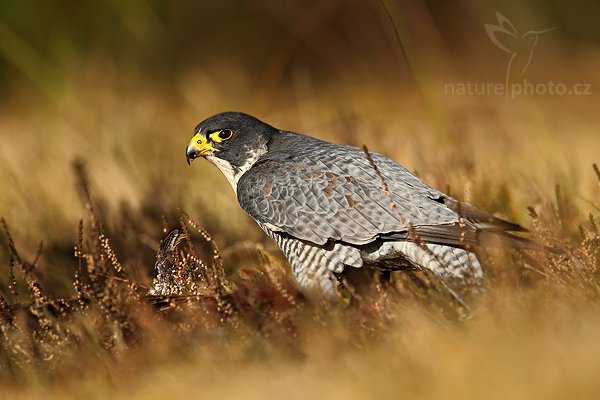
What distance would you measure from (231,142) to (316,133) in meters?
1.93

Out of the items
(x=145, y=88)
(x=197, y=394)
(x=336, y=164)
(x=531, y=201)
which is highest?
(x=145, y=88)

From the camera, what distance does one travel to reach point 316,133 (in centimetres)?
602

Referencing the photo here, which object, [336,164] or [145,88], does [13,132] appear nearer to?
[145,88]

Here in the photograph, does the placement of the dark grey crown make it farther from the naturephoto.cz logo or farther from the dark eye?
the naturephoto.cz logo

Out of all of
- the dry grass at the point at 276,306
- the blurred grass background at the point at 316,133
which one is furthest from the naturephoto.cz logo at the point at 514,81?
the dry grass at the point at 276,306

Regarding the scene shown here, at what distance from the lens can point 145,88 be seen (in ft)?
27.0

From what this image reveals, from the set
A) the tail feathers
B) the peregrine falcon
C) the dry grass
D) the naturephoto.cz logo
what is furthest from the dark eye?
the naturephoto.cz logo

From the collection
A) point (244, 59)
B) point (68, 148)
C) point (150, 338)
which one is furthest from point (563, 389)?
point (244, 59)

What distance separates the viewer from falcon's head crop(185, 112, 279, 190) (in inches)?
164

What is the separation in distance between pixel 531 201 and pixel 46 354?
231 cm

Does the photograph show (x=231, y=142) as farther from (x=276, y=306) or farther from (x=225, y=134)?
(x=276, y=306)

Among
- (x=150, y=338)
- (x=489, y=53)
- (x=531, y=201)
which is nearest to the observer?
(x=150, y=338)

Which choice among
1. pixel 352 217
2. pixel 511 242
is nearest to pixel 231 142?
pixel 352 217

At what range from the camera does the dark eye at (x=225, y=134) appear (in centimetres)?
418
